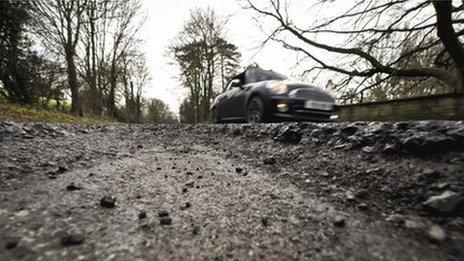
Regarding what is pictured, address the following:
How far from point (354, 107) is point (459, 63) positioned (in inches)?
113

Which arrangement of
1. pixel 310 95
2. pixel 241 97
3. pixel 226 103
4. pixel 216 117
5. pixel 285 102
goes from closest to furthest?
pixel 285 102
pixel 310 95
pixel 241 97
pixel 226 103
pixel 216 117

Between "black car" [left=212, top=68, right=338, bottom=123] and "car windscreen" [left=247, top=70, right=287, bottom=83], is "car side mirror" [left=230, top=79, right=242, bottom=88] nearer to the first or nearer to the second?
"car windscreen" [left=247, top=70, right=287, bottom=83]

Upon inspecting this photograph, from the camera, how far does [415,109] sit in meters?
6.06

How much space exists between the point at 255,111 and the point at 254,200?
15.1 ft

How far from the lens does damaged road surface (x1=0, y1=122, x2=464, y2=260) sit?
1.60 metres

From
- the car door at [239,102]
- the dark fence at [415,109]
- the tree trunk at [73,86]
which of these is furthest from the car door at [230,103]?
the tree trunk at [73,86]

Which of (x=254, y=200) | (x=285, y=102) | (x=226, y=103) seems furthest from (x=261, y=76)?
(x=254, y=200)

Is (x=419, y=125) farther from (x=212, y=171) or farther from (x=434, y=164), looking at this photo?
(x=212, y=171)

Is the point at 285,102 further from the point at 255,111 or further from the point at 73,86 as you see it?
the point at 73,86

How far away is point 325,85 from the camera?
11.1 meters

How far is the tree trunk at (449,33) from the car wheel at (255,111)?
15.4ft

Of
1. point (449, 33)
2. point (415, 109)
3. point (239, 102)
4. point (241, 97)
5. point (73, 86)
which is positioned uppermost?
point (73, 86)

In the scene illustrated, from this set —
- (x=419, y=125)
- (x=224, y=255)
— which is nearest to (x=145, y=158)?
(x=224, y=255)

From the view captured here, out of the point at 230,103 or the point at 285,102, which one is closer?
the point at 285,102
